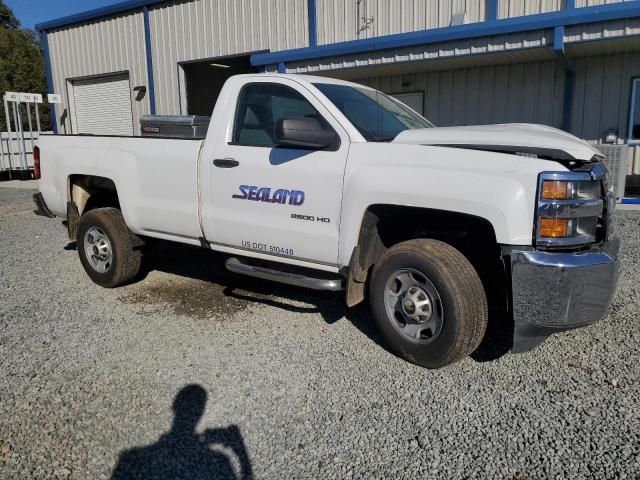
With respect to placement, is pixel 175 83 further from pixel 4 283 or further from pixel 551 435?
A: pixel 551 435

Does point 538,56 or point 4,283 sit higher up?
point 538,56

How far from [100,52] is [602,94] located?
616 inches

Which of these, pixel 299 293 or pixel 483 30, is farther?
pixel 483 30

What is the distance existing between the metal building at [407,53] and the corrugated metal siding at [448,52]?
2 cm

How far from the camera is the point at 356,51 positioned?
11273 mm

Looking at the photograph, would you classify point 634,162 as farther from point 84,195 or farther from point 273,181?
point 84,195

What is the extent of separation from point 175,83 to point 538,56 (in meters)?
11.0

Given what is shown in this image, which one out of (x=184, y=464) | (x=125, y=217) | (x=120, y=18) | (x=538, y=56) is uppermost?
(x=120, y=18)

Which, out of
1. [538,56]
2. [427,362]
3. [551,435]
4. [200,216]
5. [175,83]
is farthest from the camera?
[175,83]

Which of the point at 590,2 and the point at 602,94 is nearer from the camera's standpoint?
the point at 590,2

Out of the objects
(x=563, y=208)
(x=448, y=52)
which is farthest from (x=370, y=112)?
(x=448, y=52)

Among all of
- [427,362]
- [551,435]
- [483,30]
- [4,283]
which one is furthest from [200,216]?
[483,30]

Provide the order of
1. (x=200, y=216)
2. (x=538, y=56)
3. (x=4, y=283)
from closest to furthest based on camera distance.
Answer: (x=200, y=216)
(x=4, y=283)
(x=538, y=56)

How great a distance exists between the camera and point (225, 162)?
15.1ft
